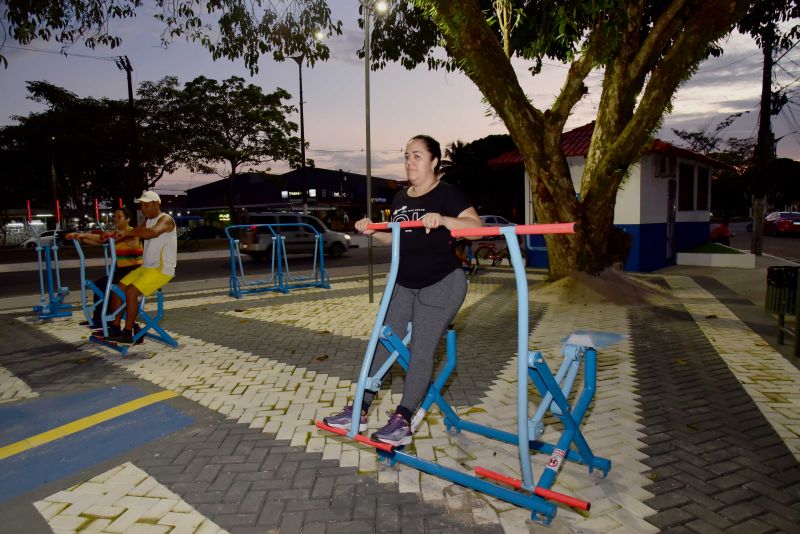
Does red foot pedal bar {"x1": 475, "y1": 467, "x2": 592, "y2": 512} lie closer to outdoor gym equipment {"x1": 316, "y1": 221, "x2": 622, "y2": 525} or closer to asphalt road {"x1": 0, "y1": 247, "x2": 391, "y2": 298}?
outdoor gym equipment {"x1": 316, "y1": 221, "x2": 622, "y2": 525}

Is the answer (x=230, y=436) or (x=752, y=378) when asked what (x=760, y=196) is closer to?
(x=752, y=378)

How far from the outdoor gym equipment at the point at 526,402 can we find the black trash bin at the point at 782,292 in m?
4.36

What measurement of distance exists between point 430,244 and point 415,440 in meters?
1.49

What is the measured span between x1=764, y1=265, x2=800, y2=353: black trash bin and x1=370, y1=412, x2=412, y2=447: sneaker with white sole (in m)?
5.13

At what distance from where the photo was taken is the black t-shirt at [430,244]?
3.33 m

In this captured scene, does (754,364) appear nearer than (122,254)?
Yes

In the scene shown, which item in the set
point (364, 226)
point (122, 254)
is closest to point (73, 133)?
point (122, 254)

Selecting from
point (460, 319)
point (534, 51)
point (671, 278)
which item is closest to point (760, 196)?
point (671, 278)

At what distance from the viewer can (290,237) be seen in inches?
837

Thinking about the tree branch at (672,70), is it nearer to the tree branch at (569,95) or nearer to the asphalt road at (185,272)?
the tree branch at (569,95)

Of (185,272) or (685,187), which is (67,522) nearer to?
(185,272)

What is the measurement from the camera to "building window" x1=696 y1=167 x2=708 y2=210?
19750 mm

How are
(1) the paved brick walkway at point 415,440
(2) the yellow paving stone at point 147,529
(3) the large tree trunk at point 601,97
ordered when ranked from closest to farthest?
1. (2) the yellow paving stone at point 147,529
2. (1) the paved brick walkway at point 415,440
3. (3) the large tree trunk at point 601,97

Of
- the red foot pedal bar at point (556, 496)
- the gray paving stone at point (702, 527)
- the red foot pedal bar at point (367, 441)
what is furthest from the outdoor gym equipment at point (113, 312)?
the gray paving stone at point (702, 527)
